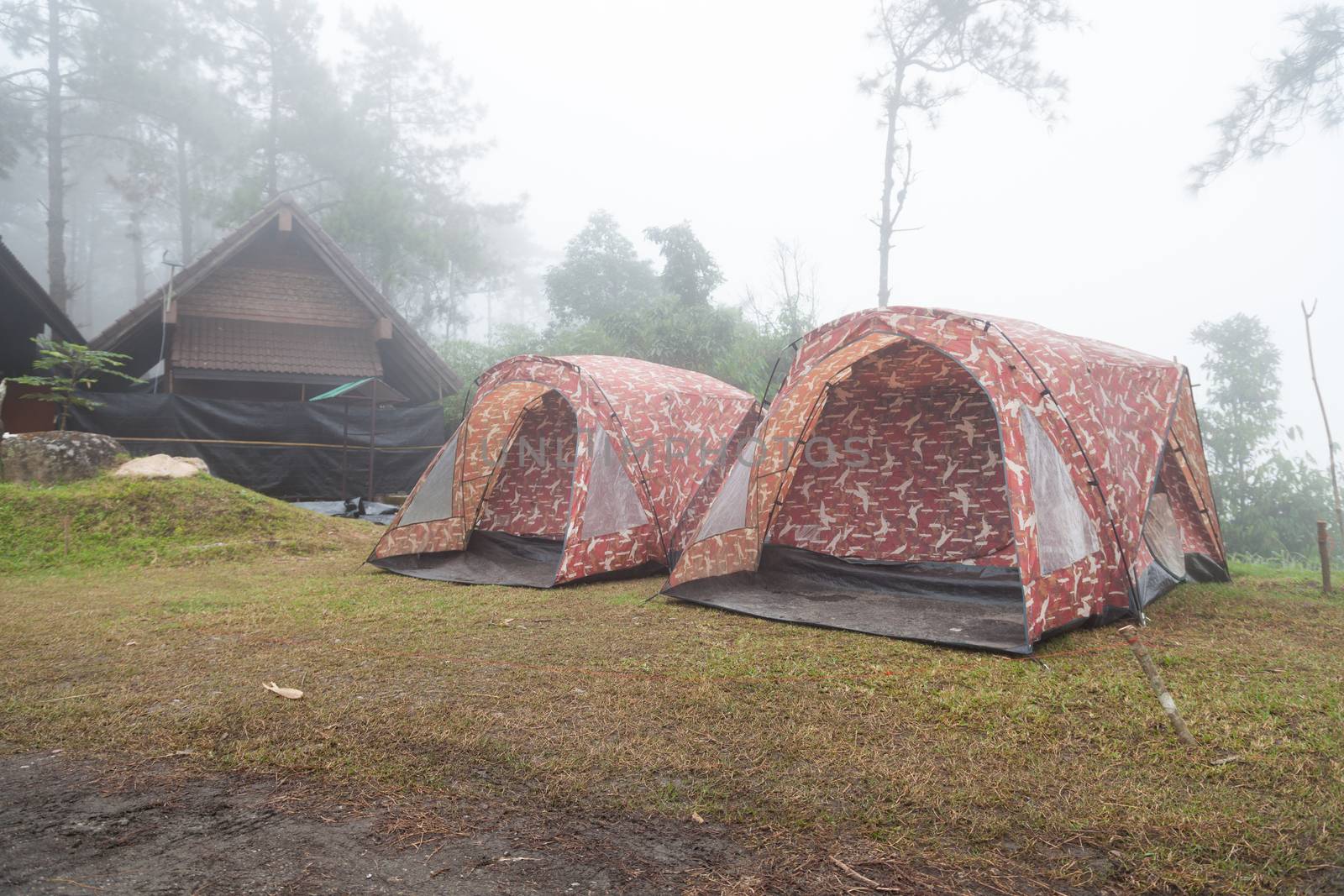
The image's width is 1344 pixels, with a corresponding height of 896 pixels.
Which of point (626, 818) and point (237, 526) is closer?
point (626, 818)

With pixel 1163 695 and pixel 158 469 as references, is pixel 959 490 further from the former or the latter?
pixel 158 469

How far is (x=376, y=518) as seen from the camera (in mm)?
9859

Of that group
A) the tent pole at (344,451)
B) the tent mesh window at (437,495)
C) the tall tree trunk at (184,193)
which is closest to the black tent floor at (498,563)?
the tent mesh window at (437,495)

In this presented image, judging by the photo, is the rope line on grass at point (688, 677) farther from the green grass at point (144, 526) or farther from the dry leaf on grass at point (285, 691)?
the green grass at point (144, 526)

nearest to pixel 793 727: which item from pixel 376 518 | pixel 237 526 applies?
pixel 237 526

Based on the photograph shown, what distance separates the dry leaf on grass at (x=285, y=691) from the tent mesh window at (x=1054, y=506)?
10.5 feet

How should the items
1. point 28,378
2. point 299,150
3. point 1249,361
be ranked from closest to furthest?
point 28,378 → point 1249,361 → point 299,150

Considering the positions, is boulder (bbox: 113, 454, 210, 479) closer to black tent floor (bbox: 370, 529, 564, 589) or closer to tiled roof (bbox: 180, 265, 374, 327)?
black tent floor (bbox: 370, 529, 564, 589)

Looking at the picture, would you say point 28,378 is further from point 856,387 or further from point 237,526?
point 856,387

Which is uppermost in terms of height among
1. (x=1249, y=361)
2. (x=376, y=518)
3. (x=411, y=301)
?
(x=411, y=301)

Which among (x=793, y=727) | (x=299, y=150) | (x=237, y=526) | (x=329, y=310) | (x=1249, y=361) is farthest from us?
(x=299, y=150)

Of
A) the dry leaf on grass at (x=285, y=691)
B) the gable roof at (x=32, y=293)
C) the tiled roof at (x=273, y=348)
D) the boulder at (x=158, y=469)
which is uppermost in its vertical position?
the gable roof at (x=32, y=293)

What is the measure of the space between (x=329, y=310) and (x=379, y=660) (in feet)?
34.0

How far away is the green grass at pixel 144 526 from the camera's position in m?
6.65
